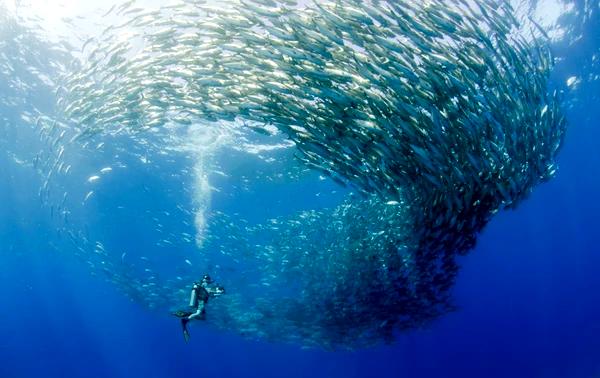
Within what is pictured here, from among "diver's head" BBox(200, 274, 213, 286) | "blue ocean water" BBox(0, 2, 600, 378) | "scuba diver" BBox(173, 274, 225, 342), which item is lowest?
"scuba diver" BBox(173, 274, 225, 342)

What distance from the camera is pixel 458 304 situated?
5444cm

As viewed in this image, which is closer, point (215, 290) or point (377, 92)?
point (215, 290)

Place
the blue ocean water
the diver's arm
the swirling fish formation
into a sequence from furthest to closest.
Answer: the blue ocean water, the diver's arm, the swirling fish formation

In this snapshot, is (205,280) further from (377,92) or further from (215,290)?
(377,92)

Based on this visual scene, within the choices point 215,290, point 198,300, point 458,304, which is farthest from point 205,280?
point 458,304

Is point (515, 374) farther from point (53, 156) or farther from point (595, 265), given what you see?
point (53, 156)

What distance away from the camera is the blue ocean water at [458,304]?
3061 centimetres

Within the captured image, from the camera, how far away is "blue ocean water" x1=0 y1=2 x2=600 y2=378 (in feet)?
100

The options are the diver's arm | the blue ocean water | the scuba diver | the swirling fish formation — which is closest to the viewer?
the swirling fish formation

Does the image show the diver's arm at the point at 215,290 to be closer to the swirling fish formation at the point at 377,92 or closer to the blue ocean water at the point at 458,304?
the swirling fish formation at the point at 377,92

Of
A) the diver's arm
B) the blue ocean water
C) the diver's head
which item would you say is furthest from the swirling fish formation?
the blue ocean water

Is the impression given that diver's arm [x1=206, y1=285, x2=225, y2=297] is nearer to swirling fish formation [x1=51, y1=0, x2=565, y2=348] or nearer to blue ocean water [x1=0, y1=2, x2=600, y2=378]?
swirling fish formation [x1=51, y1=0, x2=565, y2=348]

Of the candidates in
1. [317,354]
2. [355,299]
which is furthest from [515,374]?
[355,299]

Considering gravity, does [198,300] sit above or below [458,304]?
below
